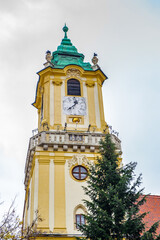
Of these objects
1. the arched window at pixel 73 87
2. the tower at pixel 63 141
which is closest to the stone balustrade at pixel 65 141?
the tower at pixel 63 141

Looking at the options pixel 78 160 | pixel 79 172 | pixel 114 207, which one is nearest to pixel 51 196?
pixel 79 172

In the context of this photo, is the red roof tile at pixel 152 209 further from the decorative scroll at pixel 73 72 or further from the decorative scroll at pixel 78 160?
the decorative scroll at pixel 73 72

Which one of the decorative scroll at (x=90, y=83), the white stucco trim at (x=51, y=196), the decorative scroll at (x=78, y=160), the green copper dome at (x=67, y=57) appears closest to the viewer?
the white stucco trim at (x=51, y=196)

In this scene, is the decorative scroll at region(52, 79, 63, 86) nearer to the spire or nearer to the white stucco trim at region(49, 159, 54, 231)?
the spire

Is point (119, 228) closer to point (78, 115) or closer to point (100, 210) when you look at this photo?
point (100, 210)

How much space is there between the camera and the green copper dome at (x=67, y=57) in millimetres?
25859

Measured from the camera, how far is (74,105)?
23.4 m

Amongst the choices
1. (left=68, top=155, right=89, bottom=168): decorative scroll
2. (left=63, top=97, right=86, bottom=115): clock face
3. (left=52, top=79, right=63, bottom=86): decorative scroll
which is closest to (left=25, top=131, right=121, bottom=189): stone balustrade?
(left=68, top=155, right=89, bottom=168): decorative scroll

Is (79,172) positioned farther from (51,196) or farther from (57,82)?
(57,82)

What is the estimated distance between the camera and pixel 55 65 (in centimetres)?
2545

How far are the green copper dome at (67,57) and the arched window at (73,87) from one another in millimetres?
1490

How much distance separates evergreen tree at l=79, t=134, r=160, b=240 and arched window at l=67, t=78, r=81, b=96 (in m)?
9.74

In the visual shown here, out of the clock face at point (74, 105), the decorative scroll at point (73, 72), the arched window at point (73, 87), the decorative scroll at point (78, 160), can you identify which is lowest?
the decorative scroll at point (78, 160)

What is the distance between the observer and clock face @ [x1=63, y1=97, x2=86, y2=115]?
23.1m
